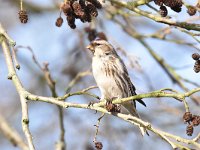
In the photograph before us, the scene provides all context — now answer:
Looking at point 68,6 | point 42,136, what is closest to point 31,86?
point 42,136

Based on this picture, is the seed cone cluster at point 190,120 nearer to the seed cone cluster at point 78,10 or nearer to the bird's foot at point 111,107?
the bird's foot at point 111,107

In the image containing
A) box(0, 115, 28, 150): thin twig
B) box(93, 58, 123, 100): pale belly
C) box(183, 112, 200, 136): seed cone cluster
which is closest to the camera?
box(183, 112, 200, 136): seed cone cluster

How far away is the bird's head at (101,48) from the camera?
4176 millimetres

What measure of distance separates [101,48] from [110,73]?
263mm

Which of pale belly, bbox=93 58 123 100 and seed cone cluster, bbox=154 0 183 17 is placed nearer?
seed cone cluster, bbox=154 0 183 17

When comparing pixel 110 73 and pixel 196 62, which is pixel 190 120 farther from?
pixel 110 73

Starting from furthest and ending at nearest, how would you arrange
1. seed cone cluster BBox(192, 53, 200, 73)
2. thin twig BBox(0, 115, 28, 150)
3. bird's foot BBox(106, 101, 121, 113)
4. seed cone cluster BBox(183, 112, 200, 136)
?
thin twig BBox(0, 115, 28, 150) → bird's foot BBox(106, 101, 121, 113) → seed cone cluster BBox(192, 53, 200, 73) → seed cone cluster BBox(183, 112, 200, 136)

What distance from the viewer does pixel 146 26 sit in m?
5.92

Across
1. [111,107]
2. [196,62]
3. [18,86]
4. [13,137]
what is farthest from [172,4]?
[13,137]

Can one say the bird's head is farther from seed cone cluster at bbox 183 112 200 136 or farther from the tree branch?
seed cone cluster at bbox 183 112 200 136

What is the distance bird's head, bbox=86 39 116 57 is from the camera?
4.18 meters

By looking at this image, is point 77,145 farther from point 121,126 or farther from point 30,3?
point 30,3

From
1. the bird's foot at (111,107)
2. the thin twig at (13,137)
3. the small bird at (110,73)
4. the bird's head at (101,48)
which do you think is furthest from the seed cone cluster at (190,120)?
the bird's head at (101,48)

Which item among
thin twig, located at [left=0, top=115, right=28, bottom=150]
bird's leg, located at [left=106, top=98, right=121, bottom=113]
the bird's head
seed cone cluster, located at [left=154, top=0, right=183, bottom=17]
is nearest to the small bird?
the bird's head
